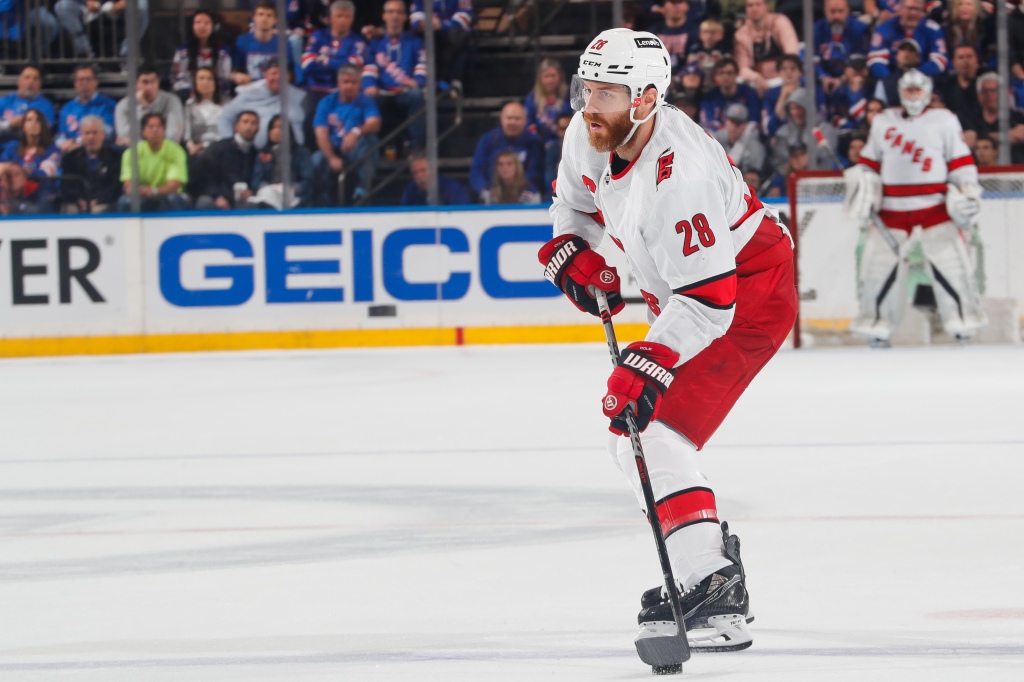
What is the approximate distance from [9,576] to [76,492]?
47.2 inches

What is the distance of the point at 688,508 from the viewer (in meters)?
2.80

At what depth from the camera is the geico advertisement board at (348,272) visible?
389 inches

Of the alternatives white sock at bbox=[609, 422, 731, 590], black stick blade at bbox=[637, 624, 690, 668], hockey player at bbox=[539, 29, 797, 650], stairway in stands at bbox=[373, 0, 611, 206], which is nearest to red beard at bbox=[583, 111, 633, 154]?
hockey player at bbox=[539, 29, 797, 650]

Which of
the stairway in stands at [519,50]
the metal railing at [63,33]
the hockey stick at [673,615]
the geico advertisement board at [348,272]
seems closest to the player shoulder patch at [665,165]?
the hockey stick at [673,615]

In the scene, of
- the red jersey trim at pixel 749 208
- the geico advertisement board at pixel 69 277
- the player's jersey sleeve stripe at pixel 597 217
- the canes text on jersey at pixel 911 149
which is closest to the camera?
the red jersey trim at pixel 749 208

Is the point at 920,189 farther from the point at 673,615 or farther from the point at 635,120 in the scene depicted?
the point at 673,615

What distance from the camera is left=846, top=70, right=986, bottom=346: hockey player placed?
9.05 meters

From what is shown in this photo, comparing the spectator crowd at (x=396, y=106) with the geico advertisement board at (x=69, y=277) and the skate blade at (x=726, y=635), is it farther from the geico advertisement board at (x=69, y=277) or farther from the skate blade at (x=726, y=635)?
the skate blade at (x=726, y=635)

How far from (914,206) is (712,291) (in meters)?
6.82

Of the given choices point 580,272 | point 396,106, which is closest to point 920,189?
point 396,106

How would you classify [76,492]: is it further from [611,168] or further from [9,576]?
[611,168]

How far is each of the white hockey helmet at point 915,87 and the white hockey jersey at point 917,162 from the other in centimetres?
5

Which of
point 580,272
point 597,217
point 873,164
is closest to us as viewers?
point 580,272

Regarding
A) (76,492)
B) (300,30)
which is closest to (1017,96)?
(300,30)
